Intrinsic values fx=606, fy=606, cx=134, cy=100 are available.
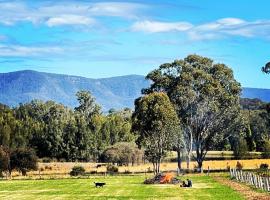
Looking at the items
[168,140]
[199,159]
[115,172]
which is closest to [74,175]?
[115,172]

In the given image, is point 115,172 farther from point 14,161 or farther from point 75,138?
point 75,138

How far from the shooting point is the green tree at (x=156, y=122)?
90000 millimetres

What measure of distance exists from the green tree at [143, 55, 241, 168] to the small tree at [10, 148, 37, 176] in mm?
22984

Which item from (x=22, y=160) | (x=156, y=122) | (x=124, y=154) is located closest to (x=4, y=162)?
(x=22, y=160)

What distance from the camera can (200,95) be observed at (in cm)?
10262

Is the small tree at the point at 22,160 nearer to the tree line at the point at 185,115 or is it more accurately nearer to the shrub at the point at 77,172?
the tree line at the point at 185,115

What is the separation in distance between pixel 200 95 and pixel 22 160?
32204 millimetres

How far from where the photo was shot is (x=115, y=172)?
101000 mm

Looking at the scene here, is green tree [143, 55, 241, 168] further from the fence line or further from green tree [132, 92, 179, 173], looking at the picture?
the fence line

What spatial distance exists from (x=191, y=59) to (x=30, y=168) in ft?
110

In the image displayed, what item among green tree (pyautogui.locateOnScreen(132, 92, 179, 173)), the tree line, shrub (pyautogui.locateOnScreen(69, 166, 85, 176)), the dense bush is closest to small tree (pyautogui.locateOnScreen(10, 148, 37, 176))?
the tree line

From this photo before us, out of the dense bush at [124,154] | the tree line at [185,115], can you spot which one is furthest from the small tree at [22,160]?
the dense bush at [124,154]

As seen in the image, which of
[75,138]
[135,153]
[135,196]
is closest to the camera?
[135,196]

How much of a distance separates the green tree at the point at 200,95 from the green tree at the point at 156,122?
28.4 ft
